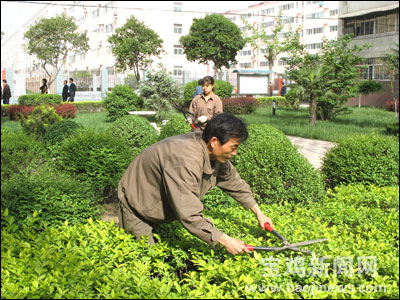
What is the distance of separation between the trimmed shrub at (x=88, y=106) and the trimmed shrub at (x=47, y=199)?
1756 centimetres

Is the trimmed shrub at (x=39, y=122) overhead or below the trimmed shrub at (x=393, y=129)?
overhead

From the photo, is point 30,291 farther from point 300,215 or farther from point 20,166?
point 20,166

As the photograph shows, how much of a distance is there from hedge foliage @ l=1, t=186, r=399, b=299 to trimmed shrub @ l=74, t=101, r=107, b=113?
62.7 feet

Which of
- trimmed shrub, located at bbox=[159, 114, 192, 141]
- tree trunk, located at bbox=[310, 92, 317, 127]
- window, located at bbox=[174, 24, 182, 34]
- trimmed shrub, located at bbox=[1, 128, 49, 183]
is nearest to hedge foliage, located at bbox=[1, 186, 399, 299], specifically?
trimmed shrub, located at bbox=[1, 128, 49, 183]

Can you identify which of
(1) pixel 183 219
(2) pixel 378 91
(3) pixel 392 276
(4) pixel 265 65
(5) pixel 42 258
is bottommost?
(3) pixel 392 276

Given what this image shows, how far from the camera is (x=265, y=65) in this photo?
66.4m

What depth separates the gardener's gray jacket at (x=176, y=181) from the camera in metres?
2.30

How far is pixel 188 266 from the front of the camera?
277 cm

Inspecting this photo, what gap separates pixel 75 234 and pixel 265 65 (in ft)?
217

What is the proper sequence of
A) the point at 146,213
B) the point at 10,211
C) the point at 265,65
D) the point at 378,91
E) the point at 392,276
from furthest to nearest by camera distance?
the point at 265,65 < the point at 378,91 < the point at 10,211 < the point at 146,213 < the point at 392,276

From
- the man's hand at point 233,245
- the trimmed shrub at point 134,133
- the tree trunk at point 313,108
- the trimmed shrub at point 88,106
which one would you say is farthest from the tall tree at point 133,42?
the man's hand at point 233,245

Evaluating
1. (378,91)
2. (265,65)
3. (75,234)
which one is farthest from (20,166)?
(265,65)

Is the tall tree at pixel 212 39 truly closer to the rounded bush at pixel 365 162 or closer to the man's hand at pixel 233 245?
the rounded bush at pixel 365 162

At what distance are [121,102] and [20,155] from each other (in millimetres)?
11748
